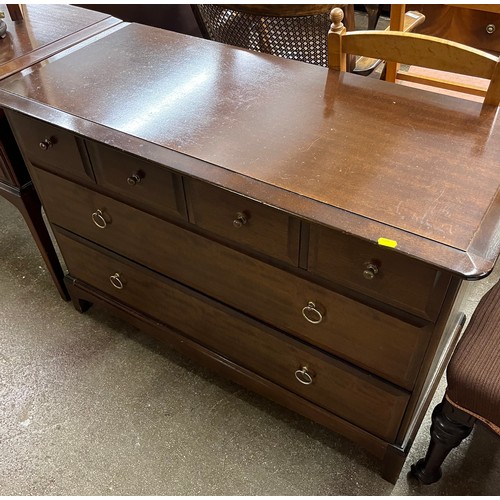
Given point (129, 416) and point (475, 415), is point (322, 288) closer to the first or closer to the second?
point (475, 415)

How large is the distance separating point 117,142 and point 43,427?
2.85ft

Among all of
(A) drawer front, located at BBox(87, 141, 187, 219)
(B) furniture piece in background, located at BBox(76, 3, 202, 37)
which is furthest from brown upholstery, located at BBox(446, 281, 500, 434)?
(B) furniture piece in background, located at BBox(76, 3, 202, 37)

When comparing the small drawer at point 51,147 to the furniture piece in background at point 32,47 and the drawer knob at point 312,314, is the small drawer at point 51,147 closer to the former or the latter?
the furniture piece in background at point 32,47

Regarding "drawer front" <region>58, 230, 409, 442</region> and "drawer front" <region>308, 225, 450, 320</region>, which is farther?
"drawer front" <region>58, 230, 409, 442</region>

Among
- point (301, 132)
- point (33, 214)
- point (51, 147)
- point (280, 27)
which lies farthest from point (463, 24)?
point (33, 214)

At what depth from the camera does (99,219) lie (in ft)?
4.30

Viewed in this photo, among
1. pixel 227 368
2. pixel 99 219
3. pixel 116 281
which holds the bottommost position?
pixel 227 368

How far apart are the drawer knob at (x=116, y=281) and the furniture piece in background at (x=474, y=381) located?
87cm

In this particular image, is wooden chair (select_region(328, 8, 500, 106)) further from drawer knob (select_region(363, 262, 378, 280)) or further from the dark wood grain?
the dark wood grain

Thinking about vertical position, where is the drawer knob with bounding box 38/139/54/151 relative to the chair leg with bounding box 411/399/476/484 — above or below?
above

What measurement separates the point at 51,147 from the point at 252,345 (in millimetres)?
667

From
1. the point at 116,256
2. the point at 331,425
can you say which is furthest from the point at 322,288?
the point at 116,256

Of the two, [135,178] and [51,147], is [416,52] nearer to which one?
[135,178]

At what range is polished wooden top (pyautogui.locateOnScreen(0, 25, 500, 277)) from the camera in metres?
0.84
